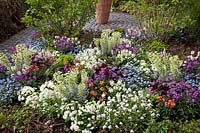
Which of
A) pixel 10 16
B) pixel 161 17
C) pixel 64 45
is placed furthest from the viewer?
pixel 10 16

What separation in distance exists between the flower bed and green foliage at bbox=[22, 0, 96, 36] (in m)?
2.05

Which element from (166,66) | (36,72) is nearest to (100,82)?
(166,66)

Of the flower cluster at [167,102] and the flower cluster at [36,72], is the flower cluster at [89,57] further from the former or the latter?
the flower cluster at [167,102]

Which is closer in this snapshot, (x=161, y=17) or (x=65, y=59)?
(x=65, y=59)

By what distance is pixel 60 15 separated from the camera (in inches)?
323

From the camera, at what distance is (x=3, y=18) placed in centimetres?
990

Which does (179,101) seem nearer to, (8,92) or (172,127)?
(172,127)

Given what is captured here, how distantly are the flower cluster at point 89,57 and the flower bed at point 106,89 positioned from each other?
0.07 feet

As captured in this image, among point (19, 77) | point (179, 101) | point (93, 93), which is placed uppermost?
point (179, 101)

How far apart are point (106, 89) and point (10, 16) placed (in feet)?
19.8

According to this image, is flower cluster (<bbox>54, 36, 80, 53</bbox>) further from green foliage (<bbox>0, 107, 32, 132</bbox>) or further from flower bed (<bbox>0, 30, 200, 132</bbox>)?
green foliage (<bbox>0, 107, 32, 132</bbox>)

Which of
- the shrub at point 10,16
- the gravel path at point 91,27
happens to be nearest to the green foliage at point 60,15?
the gravel path at point 91,27

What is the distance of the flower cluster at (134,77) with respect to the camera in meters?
5.21

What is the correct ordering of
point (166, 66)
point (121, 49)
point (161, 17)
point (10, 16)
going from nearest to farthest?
point (166, 66), point (121, 49), point (161, 17), point (10, 16)
